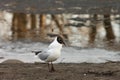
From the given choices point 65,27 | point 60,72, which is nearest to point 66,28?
point 65,27

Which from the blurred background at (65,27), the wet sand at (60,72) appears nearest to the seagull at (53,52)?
the wet sand at (60,72)

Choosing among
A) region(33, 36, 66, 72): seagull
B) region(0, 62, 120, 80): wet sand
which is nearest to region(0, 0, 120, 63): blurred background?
region(0, 62, 120, 80): wet sand

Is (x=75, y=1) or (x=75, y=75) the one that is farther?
(x=75, y=1)

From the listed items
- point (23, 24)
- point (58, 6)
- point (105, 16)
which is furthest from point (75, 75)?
point (58, 6)

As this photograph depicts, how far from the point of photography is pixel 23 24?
20000mm

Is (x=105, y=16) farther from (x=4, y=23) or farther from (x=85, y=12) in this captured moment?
(x=4, y=23)

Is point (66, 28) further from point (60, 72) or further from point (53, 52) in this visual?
point (53, 52)

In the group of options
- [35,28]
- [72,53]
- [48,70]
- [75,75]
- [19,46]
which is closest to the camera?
[75,75]

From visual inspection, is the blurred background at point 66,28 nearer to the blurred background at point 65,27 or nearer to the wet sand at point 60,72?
the blurred background at point 65,27

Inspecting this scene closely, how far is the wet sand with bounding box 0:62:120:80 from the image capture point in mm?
8328

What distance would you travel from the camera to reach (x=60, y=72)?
8859 millimetres

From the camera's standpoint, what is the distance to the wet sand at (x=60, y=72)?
833 cm

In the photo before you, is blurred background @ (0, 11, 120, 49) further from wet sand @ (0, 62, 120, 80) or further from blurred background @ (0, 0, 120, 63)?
wet sand @ (0, 62, 120, 80)

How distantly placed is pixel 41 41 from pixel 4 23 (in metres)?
4.76
